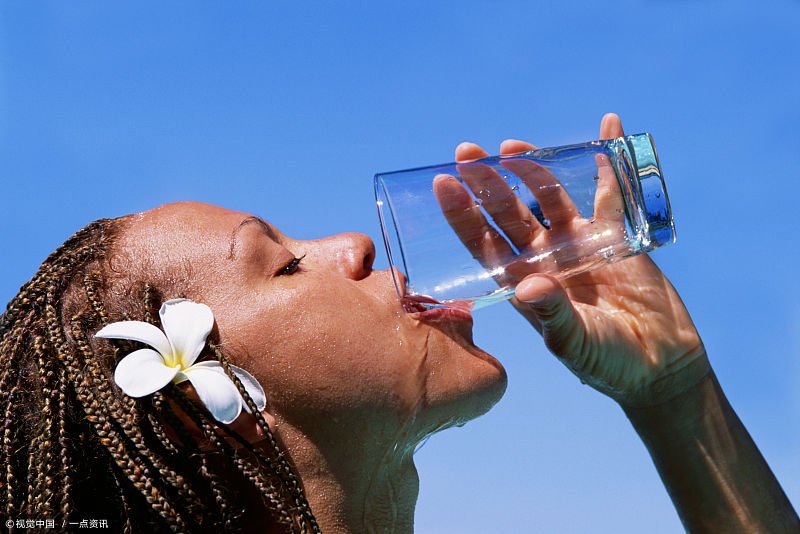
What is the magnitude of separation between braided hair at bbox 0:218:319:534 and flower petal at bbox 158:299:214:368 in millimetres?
62

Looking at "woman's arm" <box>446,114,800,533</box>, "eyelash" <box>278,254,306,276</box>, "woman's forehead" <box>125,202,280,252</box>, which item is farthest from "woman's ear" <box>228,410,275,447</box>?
"woman's arm" <box>446,114,800,533</box>

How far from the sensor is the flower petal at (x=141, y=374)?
235 cm

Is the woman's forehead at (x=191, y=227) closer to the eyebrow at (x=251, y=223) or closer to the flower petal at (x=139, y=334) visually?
the eyebrow at (x=251, y=223)

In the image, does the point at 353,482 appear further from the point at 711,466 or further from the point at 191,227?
the point at 711,466

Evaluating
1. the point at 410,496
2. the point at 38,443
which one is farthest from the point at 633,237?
the point at 38,443

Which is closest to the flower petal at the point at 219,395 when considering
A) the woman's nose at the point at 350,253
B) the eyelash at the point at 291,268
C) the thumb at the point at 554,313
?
the eyelash at the point at 291,268

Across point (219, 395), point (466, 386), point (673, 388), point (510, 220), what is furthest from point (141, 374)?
point (673, 388)

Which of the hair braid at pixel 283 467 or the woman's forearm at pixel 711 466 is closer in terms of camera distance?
the hair braid at pixel 283 467

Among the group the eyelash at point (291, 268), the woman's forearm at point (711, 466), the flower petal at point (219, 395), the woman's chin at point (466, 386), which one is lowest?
the woman's forearm at point (711, 466)

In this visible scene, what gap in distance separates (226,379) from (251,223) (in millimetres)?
566

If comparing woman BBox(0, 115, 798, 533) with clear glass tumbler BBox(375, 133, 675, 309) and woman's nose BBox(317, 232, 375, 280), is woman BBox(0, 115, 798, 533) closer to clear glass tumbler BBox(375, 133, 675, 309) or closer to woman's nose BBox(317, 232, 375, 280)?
woman's nose BBox(317, 232, 375, 280)

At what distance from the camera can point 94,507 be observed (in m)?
2.42

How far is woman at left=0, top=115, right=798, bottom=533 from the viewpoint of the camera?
7.82ft

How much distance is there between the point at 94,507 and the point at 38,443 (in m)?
0.24
